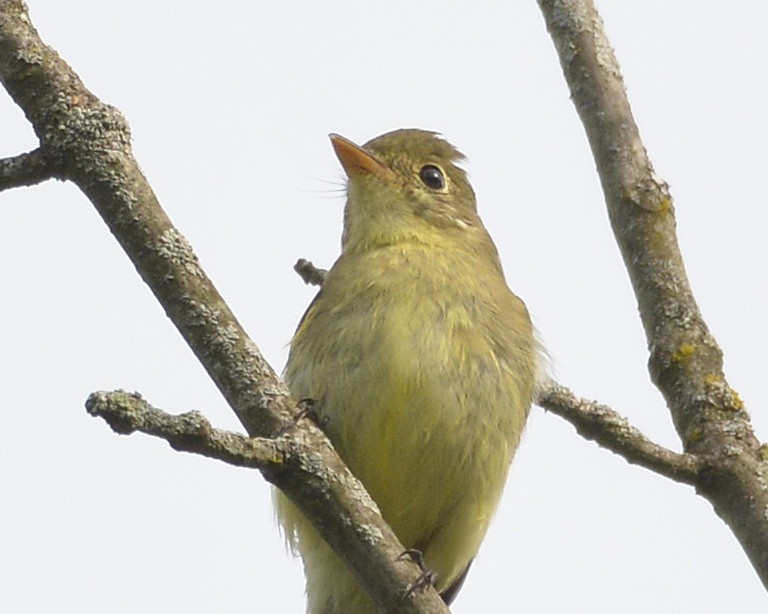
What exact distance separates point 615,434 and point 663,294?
511 millimetres

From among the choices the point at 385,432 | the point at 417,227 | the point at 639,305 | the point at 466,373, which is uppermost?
the point at 417,227

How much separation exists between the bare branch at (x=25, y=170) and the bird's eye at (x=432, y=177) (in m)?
3.44

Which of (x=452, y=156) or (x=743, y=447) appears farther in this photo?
(x=452, y=156)

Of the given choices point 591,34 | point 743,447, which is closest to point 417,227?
point 591,34

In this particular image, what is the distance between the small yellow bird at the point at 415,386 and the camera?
5.10 m

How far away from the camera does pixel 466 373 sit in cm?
528

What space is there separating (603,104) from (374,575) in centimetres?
219

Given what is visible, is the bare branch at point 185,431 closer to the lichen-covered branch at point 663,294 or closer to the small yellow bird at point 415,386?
the lichen-covered branch at point 663,294

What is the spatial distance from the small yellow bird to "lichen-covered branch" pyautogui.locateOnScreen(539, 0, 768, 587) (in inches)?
39.0

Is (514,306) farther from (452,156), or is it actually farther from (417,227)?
(452,156)

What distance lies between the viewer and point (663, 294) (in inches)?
174

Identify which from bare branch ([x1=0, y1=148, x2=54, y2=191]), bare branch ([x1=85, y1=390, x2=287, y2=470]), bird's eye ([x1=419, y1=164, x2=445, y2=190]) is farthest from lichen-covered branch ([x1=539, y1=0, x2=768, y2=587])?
bare branch ([x1=0, y1=148, x2=54, y2=191])

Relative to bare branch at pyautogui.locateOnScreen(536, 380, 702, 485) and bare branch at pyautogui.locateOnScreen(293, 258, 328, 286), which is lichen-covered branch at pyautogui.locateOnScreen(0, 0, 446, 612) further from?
bare branch at pyautogui.locateOnScreen(293, 258, 328, 286)

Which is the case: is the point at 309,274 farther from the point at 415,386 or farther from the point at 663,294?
the point at 663,294
